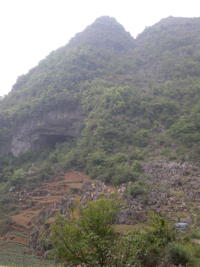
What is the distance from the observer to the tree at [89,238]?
480 cm

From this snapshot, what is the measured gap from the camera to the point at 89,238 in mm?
4758

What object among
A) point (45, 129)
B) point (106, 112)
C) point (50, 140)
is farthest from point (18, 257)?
point (50, 140)

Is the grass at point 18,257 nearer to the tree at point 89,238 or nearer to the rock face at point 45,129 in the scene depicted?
the tree at point 89,238

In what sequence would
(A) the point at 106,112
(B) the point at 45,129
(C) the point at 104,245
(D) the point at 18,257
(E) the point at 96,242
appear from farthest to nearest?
1. (B) the point at 45,129
2. (A) the point at 106,112
3. (D) the point at 18,257
4. (C) the point at 104,245
5. (E) the point at 96,242

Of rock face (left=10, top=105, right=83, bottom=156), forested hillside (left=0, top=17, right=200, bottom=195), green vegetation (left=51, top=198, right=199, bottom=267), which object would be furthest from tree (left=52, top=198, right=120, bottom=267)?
rock face (left=10, top=105, right=83, bottom=156)

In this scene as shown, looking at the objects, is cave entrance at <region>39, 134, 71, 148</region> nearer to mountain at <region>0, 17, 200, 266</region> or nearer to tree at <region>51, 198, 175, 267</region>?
mountain at <region>0, 17, 200, 266</region>

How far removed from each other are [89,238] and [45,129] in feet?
81.8

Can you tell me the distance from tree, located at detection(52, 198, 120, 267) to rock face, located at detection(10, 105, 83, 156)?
22.5 metres

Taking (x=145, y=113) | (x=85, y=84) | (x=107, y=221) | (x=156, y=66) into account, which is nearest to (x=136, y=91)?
(x=145, y=113)

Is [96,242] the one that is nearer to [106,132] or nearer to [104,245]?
[104,245]

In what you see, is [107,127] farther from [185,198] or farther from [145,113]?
[185,198]

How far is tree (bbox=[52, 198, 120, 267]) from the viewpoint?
15.8 ft

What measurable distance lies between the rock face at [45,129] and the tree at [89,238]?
22.5 meters

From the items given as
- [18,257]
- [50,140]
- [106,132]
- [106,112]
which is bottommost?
[18,257]
